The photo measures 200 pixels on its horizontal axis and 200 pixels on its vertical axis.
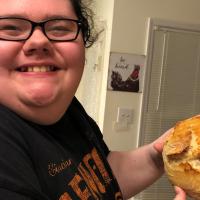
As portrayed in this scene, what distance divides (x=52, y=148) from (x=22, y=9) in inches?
9.9

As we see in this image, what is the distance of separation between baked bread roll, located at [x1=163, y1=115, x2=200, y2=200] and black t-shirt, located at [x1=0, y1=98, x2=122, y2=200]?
17 cm

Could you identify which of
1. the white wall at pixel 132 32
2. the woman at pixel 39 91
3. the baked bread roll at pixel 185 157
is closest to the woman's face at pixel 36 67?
the woman at pixel 39 91

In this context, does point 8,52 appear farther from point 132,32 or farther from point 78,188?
point 132,32

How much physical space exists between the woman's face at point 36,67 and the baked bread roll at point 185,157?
0.25 m

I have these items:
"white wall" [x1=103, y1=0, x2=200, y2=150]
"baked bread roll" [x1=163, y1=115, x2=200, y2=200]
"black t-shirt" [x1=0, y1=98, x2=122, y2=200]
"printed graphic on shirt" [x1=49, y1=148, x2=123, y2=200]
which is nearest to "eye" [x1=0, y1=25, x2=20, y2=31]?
"black t-shirt" [x1=0, y1=98, x2=122, y2=200]

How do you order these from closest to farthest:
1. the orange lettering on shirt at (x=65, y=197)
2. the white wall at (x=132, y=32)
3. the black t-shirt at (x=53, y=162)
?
the black t-shirt at (x=53, y=162) → the orange lettering on shirt at (x=65, y=197) → the white wall at (x=132, y=32)

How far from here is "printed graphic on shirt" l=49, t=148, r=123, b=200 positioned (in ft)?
2.02

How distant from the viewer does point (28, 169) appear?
52cm

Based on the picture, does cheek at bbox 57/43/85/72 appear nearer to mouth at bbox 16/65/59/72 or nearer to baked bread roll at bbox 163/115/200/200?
mouth at bbox 16/65/59/72

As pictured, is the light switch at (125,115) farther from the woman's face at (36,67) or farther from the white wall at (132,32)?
the woman's face at (36,67)

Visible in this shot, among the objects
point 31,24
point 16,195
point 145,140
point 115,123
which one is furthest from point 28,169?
point 145,140

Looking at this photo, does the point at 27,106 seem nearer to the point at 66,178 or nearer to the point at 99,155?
the point at 66,178

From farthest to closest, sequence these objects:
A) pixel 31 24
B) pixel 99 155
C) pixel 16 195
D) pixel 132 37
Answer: pixel 132 37 < pixel 99 155 < pixel 31 24 < pixel 16 195

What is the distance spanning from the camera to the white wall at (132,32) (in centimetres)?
201
